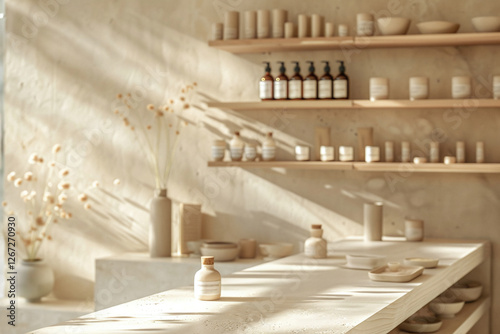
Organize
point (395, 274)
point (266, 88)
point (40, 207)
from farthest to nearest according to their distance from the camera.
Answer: point (40, 207), point (266, 88), point (395, 274)

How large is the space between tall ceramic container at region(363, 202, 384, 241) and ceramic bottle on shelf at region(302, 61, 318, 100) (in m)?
0.69

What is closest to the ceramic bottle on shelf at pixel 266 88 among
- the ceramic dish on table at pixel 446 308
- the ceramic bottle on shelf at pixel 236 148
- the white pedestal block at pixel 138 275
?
the ceramic bottle on shelf at pixel 236 148

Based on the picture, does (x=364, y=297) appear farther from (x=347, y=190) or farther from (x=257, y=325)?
(x=347, y=190)

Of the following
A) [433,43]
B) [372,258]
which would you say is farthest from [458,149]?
[372,258]

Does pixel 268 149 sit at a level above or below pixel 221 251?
above

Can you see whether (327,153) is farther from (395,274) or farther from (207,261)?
(207,261)

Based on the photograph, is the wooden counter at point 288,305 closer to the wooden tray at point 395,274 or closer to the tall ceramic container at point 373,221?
the wooden tray at point 395,274

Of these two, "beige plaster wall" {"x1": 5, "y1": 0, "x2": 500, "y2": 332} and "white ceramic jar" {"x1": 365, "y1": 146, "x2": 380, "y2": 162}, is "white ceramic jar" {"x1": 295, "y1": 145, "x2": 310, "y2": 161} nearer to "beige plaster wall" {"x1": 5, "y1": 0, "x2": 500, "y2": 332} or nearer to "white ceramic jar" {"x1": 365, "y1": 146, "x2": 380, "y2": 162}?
"beige plaster wall" {"x1": 5, "y1": 0, "x2": 500, "y2": 332}

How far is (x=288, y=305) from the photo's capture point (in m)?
2.42

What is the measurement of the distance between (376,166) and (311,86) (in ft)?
1.93

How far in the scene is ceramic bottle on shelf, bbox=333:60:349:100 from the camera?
169 inches

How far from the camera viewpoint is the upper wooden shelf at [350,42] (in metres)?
4.04

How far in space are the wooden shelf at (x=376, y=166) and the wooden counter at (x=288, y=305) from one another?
2.31ft

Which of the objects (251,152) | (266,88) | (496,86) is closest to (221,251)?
(251,152)
